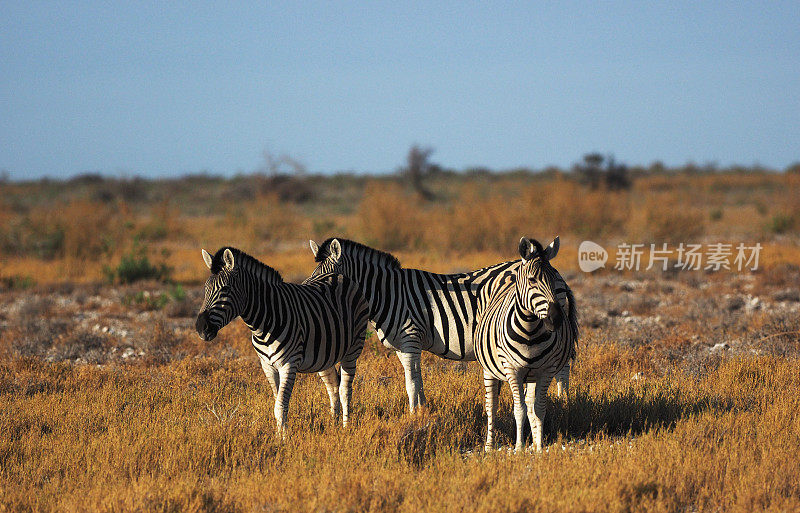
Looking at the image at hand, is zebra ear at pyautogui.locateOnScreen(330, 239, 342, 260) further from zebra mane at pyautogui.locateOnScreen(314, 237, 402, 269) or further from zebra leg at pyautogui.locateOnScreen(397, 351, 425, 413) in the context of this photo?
zebra leg at pyautogui.locateOnScreen(397, 351, 425, 413)

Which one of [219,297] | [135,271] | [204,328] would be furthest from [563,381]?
[135,271]

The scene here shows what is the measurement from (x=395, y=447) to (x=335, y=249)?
6.32ft

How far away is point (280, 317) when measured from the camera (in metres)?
5.61

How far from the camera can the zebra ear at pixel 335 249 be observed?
6500 millimetres

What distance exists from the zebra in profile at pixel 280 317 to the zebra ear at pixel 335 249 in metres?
0.32

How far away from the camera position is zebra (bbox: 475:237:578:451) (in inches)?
199

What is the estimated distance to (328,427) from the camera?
241 inches

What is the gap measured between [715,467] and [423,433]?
228cm

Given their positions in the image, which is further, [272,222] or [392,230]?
[272,222]

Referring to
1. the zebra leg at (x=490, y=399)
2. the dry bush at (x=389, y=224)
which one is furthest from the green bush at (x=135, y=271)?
the zebra leg at (x=490, y=399)

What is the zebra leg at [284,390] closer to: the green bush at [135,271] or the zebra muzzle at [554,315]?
the zebra muzzle at [554,315]

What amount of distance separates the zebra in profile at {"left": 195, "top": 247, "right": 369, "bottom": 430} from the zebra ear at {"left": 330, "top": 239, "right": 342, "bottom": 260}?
1.04 feet

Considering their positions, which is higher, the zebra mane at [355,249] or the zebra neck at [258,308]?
the zebra mane at [355,249]

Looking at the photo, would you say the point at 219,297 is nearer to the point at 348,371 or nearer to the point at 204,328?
the point at 204,328
